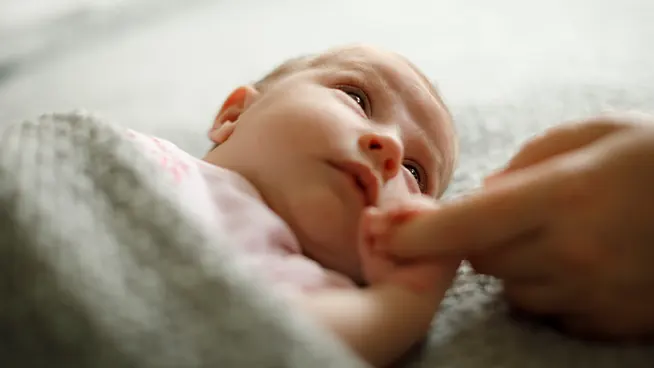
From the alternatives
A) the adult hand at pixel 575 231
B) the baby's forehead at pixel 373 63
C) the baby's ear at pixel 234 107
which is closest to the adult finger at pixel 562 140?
the adult hand at pixel 575 231

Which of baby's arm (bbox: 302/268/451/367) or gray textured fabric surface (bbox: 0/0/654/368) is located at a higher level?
gray textured fabric surface (bbox: 0/0/654/368)

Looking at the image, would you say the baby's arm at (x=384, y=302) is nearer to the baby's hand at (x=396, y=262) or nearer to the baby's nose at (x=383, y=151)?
the baby's hand at (x=396, y=262)

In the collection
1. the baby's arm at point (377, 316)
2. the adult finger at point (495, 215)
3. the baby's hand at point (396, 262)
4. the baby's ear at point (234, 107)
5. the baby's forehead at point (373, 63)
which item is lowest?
the baby's arm at point (377, 316)

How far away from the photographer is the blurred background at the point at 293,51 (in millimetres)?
1210

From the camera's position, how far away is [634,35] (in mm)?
1392

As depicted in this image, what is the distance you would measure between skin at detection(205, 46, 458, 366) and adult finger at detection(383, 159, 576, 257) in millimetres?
28

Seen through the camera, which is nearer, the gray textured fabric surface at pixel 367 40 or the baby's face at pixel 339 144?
the baby's face at pixel 339 144

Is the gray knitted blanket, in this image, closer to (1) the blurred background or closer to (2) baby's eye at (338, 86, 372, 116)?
(2) baby's eye at (338, 86, 372, 116)

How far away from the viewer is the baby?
1.86 feet

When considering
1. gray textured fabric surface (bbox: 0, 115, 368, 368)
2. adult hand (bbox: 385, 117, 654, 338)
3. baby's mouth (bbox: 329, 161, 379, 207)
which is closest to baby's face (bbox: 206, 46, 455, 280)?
baby's mouth (bbox: 329, 161, 379, 207)

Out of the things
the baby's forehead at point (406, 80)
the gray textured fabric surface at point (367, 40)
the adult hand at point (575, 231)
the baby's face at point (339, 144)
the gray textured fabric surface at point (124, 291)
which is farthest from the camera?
the gray textured fabric surface at point (367, 40)

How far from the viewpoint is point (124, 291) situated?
43 cm

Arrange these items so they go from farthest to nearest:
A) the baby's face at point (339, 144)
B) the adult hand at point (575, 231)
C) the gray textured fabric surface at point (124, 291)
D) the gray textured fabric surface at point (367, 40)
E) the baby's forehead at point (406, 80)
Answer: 1. the gray textured fabric surface at point (367, 40)
2. the baby's forehead at point (406, 80)
3. the baby's face at point (339, 144)
4. the adult hand at point (575, 231)
5. the gray textured fabric surface at point (124, 291)

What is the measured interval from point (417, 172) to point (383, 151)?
0.12 meters
